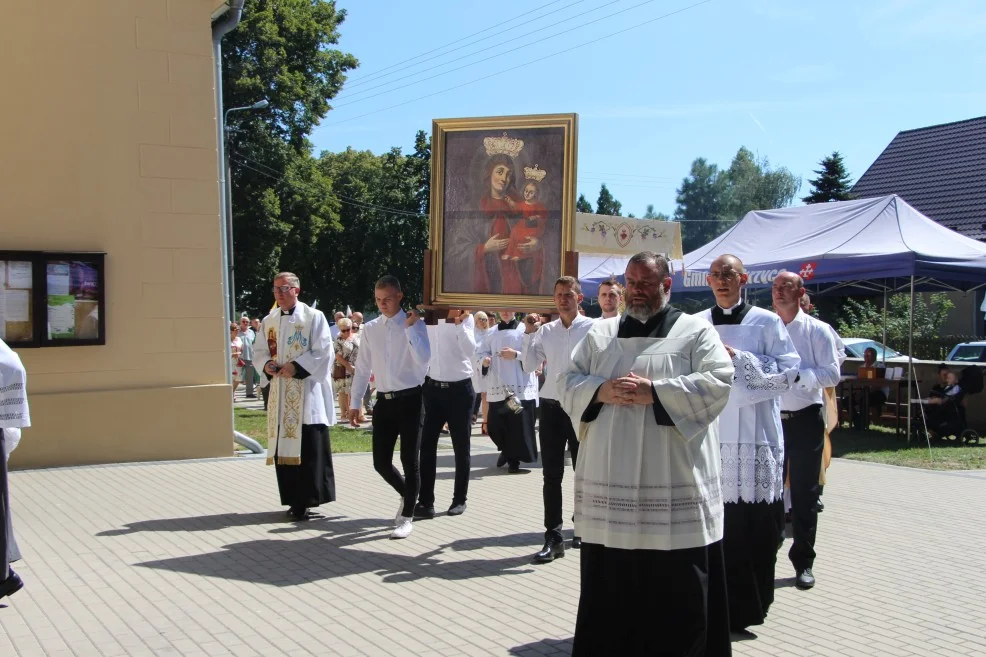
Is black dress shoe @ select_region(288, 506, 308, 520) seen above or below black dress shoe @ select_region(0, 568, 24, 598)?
below

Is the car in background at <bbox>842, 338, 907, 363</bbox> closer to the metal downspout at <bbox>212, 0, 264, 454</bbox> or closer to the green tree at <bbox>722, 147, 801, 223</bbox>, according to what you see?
the metal downspout at <bbox>212, 0, 264, 454</bbox>

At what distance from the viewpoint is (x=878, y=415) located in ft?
56.4

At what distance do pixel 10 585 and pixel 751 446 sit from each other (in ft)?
14.4

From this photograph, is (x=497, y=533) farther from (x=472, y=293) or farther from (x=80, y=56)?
(x=80, y=56)

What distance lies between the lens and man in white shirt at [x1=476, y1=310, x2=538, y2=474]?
11.6 m

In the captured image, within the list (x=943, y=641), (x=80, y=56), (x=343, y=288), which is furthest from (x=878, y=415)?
(x=343, y=288)

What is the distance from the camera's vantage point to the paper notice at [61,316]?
36.4 ft

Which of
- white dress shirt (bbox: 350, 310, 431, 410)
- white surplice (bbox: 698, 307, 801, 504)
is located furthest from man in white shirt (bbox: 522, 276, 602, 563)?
white surplice (bbox: 698, 307, 801, 504)

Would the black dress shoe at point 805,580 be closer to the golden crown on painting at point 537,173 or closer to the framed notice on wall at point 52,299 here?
the golden crown on painting at point 537,173

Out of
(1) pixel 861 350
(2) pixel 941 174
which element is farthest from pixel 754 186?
(1) pixel 861 350

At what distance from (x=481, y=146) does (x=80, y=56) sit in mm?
5747

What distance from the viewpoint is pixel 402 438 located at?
8164mm

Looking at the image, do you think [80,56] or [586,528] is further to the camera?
[80,56]

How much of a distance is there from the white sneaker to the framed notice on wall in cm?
521
